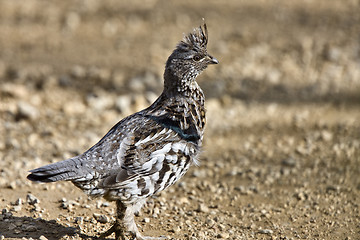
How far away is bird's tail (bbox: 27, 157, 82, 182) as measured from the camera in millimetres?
4820

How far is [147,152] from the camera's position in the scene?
17.9 ft

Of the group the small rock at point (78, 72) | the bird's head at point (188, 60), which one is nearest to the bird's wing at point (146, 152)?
the bird's head at point (188, 60)

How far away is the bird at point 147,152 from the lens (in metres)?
5.19

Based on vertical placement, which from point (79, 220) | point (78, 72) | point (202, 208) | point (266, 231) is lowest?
point (266, 231)

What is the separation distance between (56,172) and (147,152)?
1018 millimetres

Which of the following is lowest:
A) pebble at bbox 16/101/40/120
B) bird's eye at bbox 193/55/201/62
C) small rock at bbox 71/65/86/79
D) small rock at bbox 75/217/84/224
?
small rock at bbox 75/217/84/224

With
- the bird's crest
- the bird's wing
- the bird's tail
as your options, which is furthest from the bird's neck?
the bird's tail

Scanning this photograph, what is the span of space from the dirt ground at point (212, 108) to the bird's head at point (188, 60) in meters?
1.70

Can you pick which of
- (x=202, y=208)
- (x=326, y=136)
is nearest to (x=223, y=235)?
(x=202, y=208)

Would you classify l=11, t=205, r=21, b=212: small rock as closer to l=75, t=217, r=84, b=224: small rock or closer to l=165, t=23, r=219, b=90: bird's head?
l=75, t=217, r=84, b=224: small rock

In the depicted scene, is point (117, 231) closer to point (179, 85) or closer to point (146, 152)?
point (146, 152)

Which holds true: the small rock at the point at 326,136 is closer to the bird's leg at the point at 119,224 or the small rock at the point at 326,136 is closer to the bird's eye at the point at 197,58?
the bird's eye at the point at 197,58

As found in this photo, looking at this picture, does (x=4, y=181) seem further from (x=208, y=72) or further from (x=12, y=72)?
(x=208, y=72)

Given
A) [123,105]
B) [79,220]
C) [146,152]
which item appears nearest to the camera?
[146,152]
